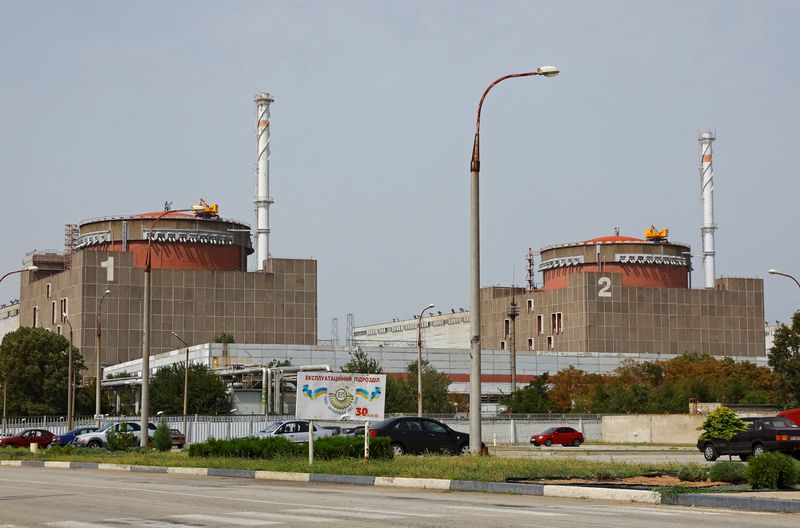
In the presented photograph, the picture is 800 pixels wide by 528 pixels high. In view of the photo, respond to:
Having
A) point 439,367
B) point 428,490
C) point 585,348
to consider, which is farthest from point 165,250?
point 428,490

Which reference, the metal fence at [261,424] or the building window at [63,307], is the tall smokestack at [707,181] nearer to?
the metal fence at [261,424]

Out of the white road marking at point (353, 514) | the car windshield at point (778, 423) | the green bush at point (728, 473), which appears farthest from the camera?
the car windshield at point (778, 423)

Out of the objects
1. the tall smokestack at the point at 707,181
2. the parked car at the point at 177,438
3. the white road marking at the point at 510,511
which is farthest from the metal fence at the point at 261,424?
the tall smokestack at the point at 707,181

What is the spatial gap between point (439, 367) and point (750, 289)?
54773mm

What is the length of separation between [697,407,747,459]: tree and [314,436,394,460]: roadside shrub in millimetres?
13463

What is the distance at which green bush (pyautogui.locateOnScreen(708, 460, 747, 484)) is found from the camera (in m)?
21.2

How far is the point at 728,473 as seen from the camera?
69.7ft

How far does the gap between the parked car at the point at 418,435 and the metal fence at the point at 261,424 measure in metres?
23.3

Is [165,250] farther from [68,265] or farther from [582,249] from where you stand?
[582,249]

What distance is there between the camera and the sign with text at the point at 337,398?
28422mm

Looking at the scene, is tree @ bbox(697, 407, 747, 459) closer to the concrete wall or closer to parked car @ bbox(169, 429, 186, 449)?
parked car @ bbox(169, 429, 186, 449)

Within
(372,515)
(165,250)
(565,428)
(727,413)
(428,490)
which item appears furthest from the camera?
(165,250)

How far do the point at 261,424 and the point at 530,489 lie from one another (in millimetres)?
42942

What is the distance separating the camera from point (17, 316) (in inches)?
6452
